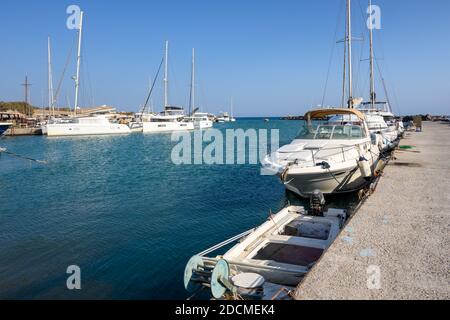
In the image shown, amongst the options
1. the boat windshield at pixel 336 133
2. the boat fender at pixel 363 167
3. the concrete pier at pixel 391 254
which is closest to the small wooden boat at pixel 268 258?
the concrete pier at pixel 391 254

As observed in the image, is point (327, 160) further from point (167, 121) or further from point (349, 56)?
point (167, 121)

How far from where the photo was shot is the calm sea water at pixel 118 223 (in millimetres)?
8938

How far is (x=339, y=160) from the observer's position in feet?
48.8

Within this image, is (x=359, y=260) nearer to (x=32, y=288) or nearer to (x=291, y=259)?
(x=291, y=259)

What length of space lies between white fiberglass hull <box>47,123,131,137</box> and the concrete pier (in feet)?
197

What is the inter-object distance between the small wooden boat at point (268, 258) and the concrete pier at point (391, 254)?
38.7 inches

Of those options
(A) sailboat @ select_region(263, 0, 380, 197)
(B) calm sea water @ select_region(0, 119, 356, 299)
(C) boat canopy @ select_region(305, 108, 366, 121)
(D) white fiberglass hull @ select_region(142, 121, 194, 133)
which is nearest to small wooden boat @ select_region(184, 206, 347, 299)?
(B) calm sea water @ select_region(0, 119, 356, 299)

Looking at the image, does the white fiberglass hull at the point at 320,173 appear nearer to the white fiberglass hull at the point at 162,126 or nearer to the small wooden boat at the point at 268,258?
the small wooden boat at the point at 268,258

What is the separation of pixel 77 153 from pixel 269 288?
36.3 m

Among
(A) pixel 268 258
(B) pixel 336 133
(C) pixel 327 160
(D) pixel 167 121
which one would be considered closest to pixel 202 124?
(D) pixel 167 121

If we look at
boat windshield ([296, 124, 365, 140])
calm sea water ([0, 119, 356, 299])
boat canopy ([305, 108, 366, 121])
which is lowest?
calm sea water ([0, 119, 356, 299])

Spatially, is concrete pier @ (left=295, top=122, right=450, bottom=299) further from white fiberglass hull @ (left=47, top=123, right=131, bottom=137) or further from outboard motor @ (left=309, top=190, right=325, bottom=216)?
white fiberglass hull @ (left=47, top=123, right=131, bottom=137)

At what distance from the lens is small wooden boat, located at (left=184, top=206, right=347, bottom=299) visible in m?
6.39

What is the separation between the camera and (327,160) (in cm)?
1463
